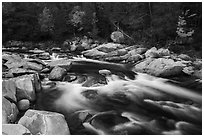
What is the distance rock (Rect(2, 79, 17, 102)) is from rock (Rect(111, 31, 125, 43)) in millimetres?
11262

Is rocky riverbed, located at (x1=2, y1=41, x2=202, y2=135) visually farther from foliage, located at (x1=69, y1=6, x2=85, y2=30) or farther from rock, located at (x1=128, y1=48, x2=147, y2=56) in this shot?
foliage, located at (x1=69, y1=6, x2=85, y2=30)

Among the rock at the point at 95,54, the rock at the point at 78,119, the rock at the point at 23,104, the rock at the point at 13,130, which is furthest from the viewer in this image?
the rock at the point at 95,54

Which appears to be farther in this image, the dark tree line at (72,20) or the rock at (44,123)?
the dark tree line at (72,20)

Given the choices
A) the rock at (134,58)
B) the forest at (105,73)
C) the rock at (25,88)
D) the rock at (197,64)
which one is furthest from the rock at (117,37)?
the rock at (25,88)

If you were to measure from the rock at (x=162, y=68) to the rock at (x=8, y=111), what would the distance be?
5.82 meters

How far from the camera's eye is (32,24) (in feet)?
65.6

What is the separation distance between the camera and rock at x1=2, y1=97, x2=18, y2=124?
5279 millimetres

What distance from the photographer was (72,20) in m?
19.5

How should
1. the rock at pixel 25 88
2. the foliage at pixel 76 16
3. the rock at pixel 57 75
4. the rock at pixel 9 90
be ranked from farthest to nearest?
1. the foliage at pixel 76 16
2. the rock at pixel 57 75
3. the rock at pixel 25 88
4. the rock at pixel 9 90

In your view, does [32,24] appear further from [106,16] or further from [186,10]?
[186,10]

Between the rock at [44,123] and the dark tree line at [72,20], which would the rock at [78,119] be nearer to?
the rock at [44,123]

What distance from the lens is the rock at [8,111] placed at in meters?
5.28

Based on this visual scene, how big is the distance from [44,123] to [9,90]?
2204 mm

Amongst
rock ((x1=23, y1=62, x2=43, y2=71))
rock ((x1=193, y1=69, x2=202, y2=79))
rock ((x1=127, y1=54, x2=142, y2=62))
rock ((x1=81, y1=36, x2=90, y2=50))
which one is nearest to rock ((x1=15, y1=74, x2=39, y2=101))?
rock ((x1=23, y1=62, x2=43, y2=71))
